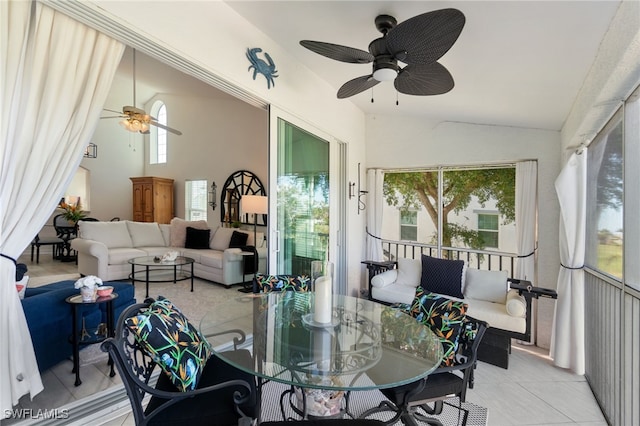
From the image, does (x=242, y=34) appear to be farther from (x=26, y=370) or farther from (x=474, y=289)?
(x=474, y=289)

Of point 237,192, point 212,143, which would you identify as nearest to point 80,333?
point 237,192

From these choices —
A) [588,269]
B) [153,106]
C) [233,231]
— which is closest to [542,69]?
[588,269]

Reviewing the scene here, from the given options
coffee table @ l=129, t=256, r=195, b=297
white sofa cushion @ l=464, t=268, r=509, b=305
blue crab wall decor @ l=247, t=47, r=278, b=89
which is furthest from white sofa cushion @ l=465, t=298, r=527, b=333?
coffee table @ l=129, t=256, r=195, b=297

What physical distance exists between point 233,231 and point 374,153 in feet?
9.92

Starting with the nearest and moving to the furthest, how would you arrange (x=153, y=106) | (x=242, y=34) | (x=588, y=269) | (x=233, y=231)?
(x=242, y=34) → (x=588, y=269) → (x=233, y=231) → (x=153, y=106)

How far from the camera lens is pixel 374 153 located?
4.82 metres

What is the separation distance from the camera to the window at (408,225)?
4656 millimetres

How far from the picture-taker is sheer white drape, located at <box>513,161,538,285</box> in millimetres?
3557

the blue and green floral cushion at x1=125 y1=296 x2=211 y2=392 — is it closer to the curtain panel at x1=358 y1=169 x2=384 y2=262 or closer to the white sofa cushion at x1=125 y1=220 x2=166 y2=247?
the curtain panel at x1=358 y1=169 x2=384 y2=262

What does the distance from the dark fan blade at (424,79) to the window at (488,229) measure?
250 centimetres

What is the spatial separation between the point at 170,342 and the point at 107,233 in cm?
523

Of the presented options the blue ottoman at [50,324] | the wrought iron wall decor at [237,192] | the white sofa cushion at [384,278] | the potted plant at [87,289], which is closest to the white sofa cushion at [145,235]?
the wrought iron wall decor at [237,192]

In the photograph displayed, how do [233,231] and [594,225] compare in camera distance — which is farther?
[233,231]

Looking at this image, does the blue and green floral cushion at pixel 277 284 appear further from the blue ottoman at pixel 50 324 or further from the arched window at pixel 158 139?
the arched window at pixel 158 139
